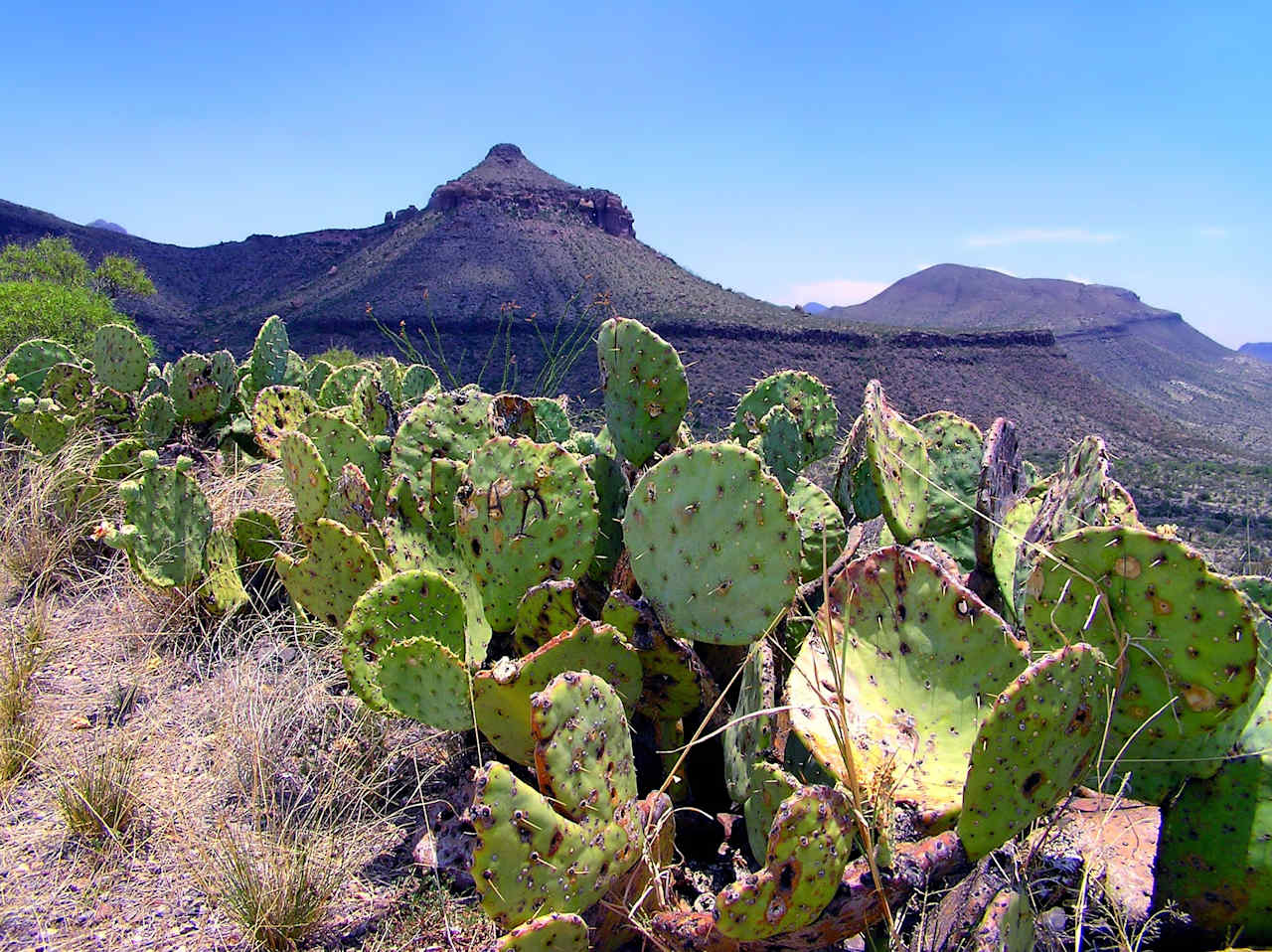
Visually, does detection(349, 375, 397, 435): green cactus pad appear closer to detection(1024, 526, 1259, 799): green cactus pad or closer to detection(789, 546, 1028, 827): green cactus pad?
detection(789, 546, 1028, 827): green cactus pad

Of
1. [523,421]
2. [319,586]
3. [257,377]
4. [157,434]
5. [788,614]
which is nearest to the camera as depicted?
[788,614]

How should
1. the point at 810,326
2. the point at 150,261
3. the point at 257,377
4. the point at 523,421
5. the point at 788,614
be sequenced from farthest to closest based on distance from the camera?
the point at 150,261
the point at 810,326
the point at 257,377
the point at 523,421
the point at 788,614

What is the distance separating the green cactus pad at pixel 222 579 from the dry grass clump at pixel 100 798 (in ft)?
2.75

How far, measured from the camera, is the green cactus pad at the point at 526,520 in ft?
6.21

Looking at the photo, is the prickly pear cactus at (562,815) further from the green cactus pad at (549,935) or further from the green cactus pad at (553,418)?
the green cactus pad at (553,418)

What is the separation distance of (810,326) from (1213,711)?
35.5m

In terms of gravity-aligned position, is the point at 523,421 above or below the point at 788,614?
above

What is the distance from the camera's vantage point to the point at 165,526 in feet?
9.03

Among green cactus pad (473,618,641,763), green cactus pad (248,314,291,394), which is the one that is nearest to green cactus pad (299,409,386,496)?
green cactus pad (473,618,641,763)

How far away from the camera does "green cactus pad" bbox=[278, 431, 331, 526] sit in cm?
244

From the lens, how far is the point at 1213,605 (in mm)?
1227

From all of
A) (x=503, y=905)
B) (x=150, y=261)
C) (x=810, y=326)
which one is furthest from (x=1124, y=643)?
(x=150, y=261)

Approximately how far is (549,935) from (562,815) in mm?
171

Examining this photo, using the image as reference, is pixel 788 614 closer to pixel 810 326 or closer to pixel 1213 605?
pixel 1213 605
